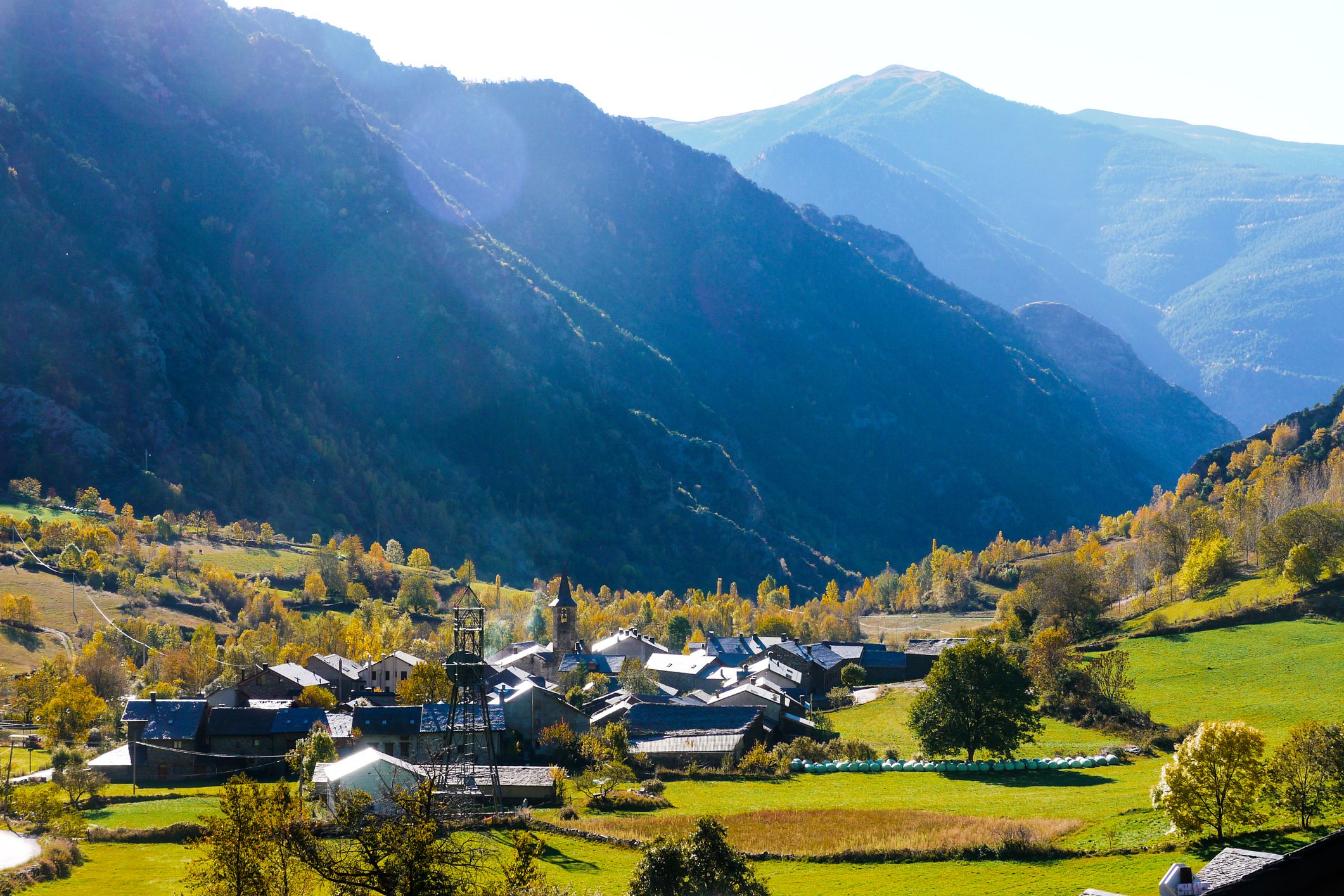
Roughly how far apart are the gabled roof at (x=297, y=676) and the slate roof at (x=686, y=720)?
26.4 meters

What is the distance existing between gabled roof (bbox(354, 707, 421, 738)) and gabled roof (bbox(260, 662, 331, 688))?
732 inches

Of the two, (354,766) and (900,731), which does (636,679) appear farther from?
(354,766)

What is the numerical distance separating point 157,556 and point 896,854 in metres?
142

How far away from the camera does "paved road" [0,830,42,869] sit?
1729 inches

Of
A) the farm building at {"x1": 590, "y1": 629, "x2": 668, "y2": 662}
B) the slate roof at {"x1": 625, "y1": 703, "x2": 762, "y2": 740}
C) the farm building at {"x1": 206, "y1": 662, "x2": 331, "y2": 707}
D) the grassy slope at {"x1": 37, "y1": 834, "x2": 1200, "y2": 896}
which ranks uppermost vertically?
the farm building at {"x1": 590, "y1": 629, "x2": 668, "y2": 662}

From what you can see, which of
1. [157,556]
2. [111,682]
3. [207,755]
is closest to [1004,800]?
[207,755]

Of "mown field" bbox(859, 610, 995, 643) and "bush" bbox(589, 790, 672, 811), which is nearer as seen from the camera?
"bush" bbox(589, 790, 672, 811)

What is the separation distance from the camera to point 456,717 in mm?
70312

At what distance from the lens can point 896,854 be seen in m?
44.0

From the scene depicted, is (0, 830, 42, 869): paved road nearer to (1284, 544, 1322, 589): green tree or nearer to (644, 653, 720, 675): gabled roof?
(644, 653, 720, 675): gabled roof

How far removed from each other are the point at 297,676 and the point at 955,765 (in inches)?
2168

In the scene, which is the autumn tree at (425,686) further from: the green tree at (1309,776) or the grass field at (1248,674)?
the green tree at (1309,776)

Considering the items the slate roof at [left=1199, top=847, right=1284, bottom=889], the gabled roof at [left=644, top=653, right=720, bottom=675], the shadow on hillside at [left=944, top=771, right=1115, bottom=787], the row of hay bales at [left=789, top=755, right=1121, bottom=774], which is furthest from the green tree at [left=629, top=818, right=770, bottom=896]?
the gabled roof at [left=644, top=653, right=720, bottom=675]

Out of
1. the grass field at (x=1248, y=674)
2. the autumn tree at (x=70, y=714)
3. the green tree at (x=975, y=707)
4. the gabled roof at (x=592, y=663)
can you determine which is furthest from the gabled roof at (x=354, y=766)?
the gabled roof at (x=592, y=663)
